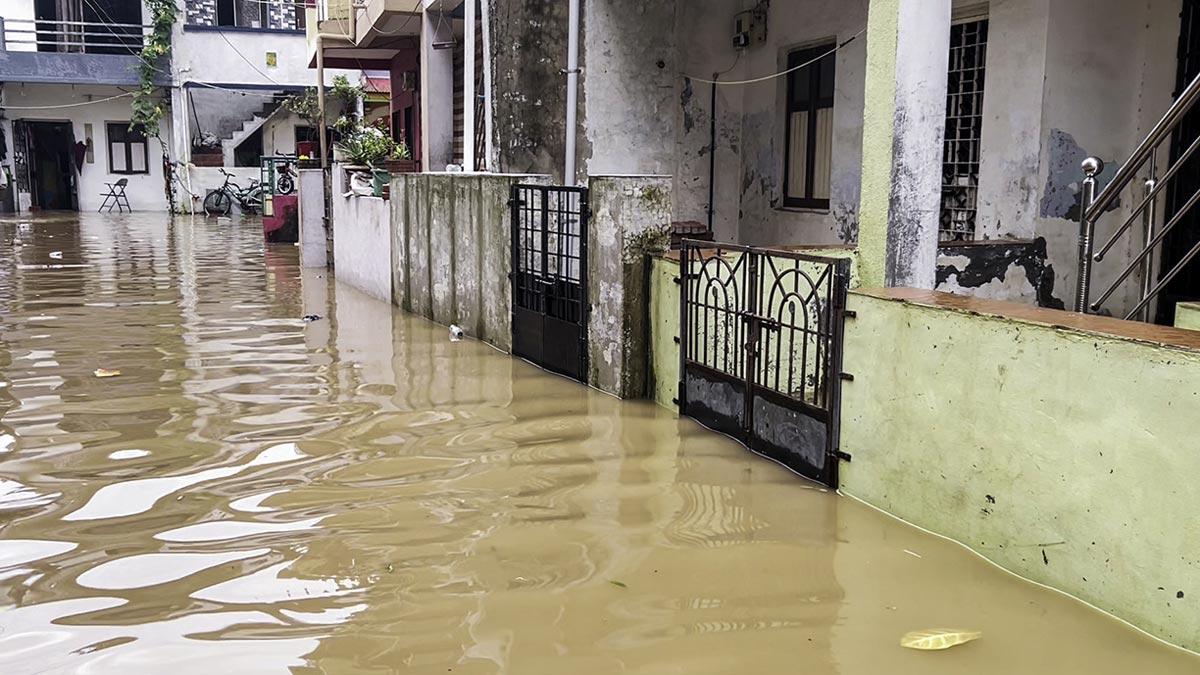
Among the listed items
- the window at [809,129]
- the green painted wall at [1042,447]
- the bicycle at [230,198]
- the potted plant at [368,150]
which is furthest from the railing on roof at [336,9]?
the green painted wall at [1042,447]

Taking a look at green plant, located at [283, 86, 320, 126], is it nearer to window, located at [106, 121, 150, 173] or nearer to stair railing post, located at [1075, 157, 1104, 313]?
window, located at [106, 121, 150, 173]

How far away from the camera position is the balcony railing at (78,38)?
2997cm

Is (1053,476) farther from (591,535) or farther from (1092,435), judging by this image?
(591,535)

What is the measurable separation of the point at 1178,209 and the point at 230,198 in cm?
2757

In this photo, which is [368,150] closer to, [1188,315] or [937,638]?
[1188,315]

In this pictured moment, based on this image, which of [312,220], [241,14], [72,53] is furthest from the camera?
[241,14]

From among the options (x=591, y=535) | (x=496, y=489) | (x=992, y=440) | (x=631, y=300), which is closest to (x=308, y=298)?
(x=631, y=300)

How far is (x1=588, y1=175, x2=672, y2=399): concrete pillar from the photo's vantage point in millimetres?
6902

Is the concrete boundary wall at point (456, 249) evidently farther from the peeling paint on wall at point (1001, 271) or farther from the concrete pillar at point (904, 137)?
the concrete pillar at point (904, 137)

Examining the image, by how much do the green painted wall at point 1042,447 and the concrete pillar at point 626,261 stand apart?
90.1 inches

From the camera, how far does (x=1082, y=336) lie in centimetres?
363

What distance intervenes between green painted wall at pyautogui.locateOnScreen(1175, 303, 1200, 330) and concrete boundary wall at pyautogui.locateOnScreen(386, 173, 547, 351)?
5.24 m

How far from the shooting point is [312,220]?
16125mm

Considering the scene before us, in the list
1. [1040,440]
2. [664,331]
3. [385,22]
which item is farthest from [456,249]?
[385,22]
